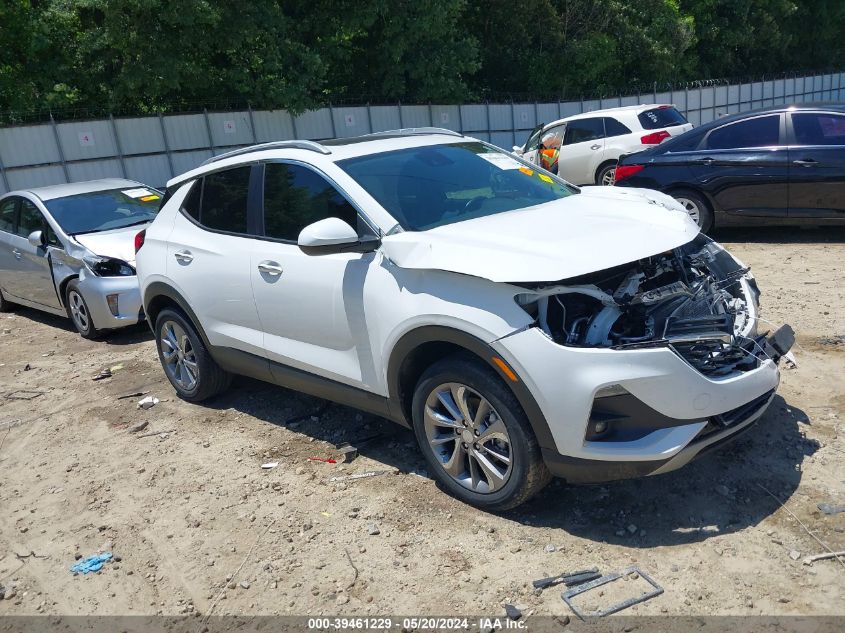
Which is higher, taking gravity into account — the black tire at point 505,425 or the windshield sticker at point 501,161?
the windshield sticker at point 501,161

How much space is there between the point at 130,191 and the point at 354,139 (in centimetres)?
A: 542

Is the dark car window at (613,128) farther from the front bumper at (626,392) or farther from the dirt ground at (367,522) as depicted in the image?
the front bumper at (626,392)

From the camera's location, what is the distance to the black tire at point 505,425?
351 cm

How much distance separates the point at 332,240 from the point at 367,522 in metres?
1.45

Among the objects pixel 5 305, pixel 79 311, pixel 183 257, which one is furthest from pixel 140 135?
pixel 183 257

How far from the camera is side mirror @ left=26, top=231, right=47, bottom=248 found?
839cm

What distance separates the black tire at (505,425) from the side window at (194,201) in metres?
2.42

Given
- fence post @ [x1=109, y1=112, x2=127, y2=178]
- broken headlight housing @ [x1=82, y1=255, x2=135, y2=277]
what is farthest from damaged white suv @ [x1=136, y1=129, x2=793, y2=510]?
fence post @ [x1=109, y1=112, x2=127, y2=178]

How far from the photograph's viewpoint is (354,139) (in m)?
5.07

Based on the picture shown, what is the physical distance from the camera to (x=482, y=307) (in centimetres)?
352

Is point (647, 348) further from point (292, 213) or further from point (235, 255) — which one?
point (235, 255)

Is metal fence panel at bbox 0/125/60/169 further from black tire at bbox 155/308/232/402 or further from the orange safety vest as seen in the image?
black tire at bbox 155/308/232/402

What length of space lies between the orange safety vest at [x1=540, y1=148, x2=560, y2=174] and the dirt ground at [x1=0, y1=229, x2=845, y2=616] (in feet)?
32.1

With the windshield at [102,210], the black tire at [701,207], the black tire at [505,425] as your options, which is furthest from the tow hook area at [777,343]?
the windshield at [102,210]
